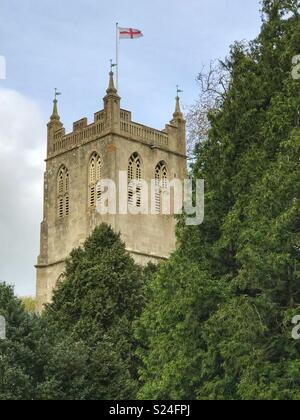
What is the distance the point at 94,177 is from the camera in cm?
5506

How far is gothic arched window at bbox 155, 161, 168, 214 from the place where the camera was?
183ft

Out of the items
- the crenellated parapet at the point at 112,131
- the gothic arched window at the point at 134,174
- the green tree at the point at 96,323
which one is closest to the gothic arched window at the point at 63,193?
the crenellated parapet at the point at 112,131

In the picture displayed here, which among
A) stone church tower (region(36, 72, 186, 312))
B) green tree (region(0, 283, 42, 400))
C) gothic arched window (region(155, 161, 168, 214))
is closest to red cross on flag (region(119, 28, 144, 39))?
stone church tower (region(36, 72, 186, 312))

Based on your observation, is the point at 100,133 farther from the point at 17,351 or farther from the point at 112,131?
the point at 17,351

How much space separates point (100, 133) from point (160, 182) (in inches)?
181

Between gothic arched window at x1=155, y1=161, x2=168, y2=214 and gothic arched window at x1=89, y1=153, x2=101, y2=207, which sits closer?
gothic arched window at x1=89, y1=153, x2=101, y2=207

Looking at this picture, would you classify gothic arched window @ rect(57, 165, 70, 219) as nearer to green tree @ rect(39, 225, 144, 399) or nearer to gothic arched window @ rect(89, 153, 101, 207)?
gothic arched window @ rect(89, 153, 101, 207)

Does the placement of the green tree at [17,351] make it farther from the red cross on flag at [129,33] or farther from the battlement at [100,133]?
the battlement at [100,133]

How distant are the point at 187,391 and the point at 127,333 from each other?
1104 centimetres

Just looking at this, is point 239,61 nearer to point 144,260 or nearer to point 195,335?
point 195,335

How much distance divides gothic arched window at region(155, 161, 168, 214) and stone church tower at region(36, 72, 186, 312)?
0.21 ft

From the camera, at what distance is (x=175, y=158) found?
58.0 metres

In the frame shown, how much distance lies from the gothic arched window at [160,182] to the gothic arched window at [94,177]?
11.9 ft
